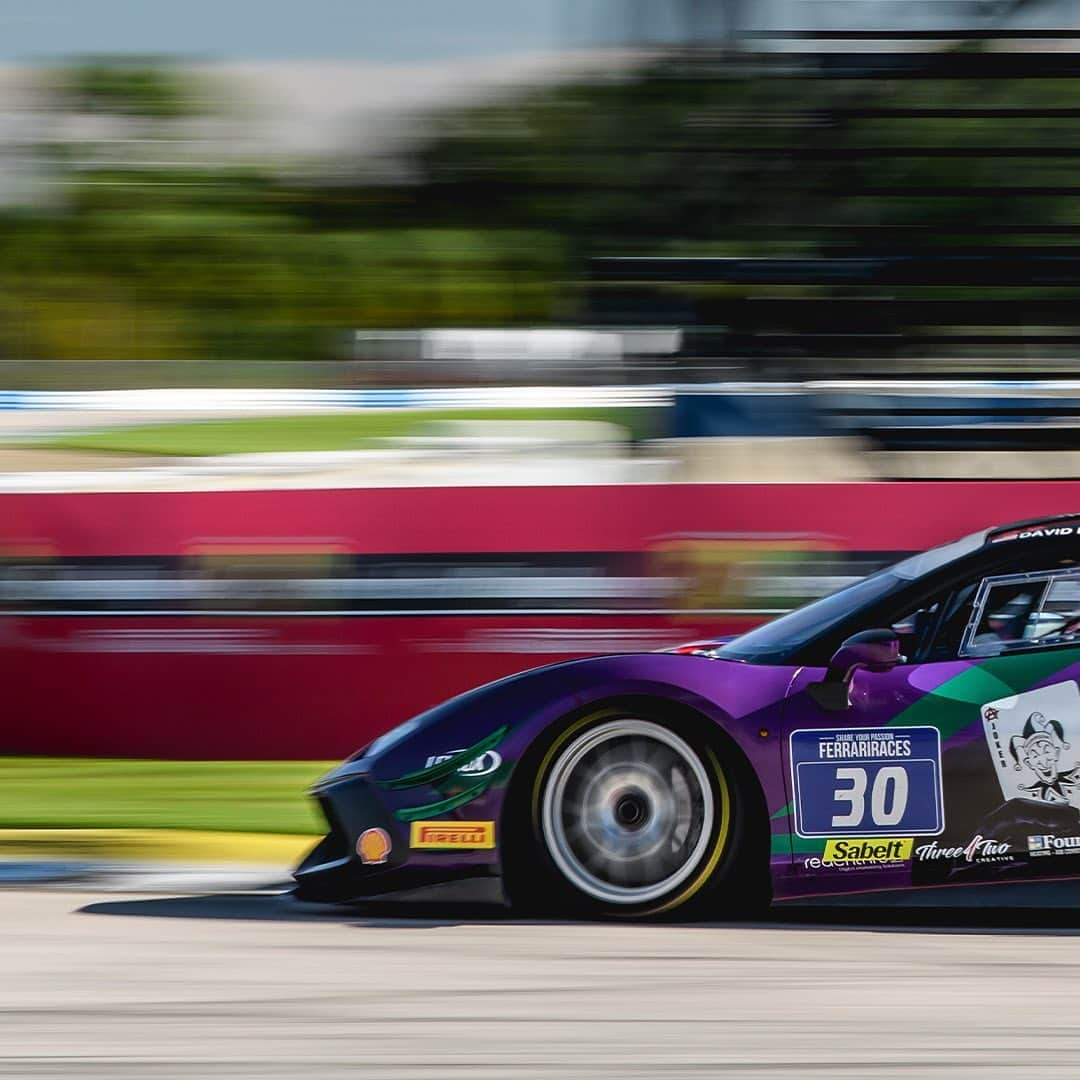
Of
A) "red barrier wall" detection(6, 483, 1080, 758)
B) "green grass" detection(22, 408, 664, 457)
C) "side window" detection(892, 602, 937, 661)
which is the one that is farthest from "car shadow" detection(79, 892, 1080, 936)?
"green grass" detection(22, 408, 664, 457)

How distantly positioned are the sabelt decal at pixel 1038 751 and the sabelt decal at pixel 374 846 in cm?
153

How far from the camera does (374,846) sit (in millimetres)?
4434

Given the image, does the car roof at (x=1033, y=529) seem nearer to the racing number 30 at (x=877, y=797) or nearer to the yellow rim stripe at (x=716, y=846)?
the racing number 30 at (x=877, y=797)

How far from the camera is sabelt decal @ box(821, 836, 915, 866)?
4289 millimetres

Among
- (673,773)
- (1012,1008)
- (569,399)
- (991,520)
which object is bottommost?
(1012,1008)

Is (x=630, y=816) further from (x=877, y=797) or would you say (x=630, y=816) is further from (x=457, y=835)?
(x=877, y=797)

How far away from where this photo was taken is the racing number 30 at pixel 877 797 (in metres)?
4.30

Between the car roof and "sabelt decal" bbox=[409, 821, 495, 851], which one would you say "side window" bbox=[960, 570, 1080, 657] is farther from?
"sabelt decal" bbox=[409, 821, 495, 851]

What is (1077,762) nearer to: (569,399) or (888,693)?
(888,693)

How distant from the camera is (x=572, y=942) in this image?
4.18 m

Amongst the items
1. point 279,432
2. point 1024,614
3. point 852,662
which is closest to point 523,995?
point 852,662

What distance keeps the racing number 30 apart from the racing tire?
8.4 inches

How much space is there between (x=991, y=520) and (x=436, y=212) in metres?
56.5

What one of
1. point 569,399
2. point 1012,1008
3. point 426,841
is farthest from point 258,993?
point 569,399
